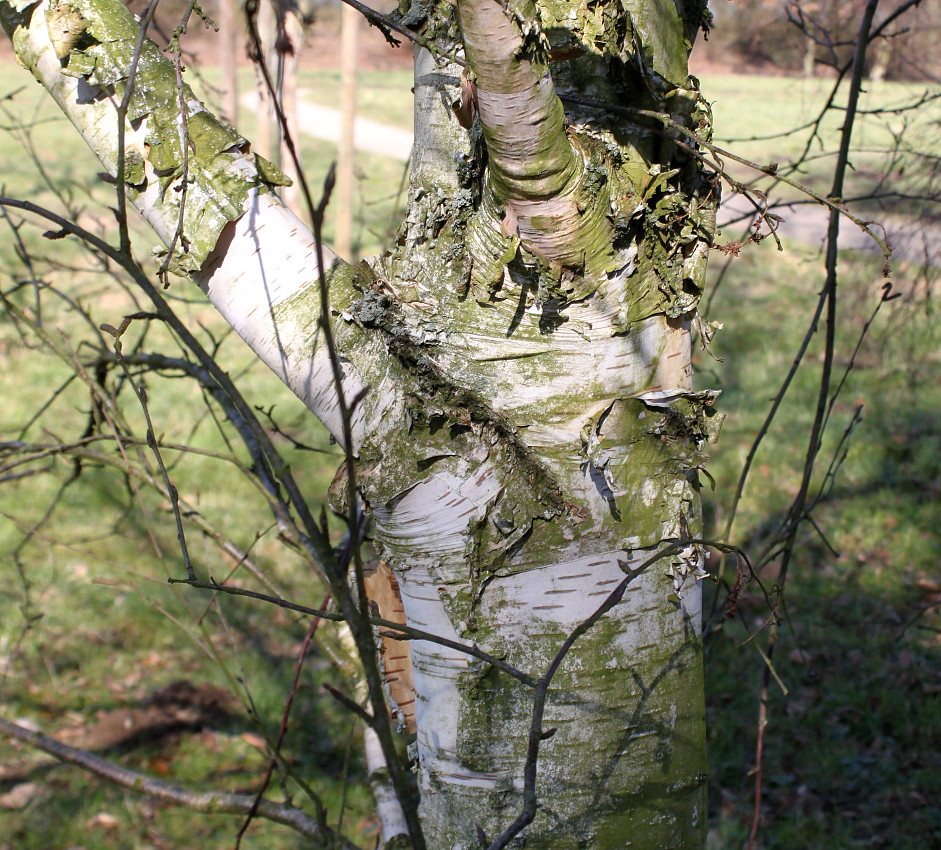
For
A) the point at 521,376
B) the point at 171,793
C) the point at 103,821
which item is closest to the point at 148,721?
the point at 103,821

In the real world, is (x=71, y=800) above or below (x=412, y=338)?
below

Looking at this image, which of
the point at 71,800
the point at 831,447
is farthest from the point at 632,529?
the point at 831,447

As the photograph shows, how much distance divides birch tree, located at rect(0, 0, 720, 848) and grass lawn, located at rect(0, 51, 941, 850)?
33.0 inches

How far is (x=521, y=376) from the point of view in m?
1.08

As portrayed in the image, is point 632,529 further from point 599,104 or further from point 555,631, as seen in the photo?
point 599,104

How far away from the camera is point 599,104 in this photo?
1.08 m

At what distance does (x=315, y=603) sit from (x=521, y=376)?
359 cm

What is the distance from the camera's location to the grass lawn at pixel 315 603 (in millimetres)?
3107

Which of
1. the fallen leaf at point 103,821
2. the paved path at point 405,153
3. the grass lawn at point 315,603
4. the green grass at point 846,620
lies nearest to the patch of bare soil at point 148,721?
the grass lawn at point 315,603

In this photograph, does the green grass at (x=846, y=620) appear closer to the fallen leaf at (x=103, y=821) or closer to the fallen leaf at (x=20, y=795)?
the fallen leaf at (x=103, y=821)

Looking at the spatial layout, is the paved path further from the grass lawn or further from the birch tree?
the birch tree

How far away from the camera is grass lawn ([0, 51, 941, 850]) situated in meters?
3.11

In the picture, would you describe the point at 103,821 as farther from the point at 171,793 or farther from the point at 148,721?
the point at 171,793

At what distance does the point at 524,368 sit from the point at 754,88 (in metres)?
20.7
